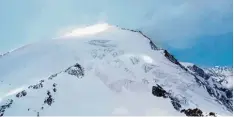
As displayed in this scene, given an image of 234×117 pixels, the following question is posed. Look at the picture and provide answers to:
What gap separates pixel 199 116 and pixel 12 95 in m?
78.6

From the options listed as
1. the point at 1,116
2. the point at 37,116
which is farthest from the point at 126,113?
the point at 1,116

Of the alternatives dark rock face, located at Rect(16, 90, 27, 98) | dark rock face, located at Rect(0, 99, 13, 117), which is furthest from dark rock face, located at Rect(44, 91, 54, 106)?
dark rock face, located at Rect(0, 99, 13, 117)

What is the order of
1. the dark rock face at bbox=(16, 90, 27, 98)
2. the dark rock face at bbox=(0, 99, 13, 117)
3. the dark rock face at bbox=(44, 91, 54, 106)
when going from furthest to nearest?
the dark rock face at bbox=(16, 90, 27, 98)
the dark rock face at bbox=(44, 91, 54, 106)
the dark rock face at bbox=(0, 99, 13, 117)

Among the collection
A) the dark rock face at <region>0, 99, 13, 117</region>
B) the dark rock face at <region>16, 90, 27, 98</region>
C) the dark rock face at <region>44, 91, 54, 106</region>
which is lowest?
the dark rock face at <region>0, 99, 13, 117</region>

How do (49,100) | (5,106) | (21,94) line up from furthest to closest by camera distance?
(21,94) → (49,100) → (5,106)

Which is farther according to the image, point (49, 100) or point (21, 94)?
point (21, 94)

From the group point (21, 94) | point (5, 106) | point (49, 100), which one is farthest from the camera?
point (21, 94)

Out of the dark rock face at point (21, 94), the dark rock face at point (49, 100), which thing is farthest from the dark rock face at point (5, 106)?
the dark rock face at point (49, 100)

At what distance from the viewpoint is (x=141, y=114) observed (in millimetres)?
197875

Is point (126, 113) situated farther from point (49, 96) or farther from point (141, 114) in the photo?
point (49, 96)

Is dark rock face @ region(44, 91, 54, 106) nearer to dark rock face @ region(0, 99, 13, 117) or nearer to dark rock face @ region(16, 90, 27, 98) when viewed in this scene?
dark rock face @ region(16, 90, 27, 98)

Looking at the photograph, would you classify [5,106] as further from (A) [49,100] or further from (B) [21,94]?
(A) [49,100]

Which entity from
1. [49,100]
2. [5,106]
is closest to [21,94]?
[5,106]

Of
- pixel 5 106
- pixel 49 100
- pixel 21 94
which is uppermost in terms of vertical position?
pixel 21 94
